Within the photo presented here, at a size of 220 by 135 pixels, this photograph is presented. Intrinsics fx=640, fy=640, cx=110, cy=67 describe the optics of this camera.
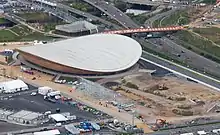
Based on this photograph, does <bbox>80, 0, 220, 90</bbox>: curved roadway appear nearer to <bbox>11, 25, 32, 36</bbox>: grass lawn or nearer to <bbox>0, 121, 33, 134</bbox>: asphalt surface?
<bbox>11, 25, 32, 36</bbox>: grass lawn

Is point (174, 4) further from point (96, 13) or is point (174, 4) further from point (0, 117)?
point (0, 117)

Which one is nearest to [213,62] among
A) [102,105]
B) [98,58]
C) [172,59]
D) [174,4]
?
[172,59]

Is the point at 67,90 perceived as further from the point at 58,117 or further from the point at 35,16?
the point at 35,16

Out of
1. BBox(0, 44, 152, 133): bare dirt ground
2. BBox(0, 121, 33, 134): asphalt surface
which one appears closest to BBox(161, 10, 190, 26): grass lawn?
BBox(0, 44, 152, 133): bare dirt ground

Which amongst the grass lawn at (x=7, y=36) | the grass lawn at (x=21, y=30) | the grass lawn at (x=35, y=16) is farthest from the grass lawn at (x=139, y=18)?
the grass lawn at (x=7, y=36)

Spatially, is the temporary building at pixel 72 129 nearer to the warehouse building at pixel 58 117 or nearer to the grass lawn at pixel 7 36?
the warehouse building at pixel 58 117

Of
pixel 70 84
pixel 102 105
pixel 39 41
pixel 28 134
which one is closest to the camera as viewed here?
pixel 28 134
